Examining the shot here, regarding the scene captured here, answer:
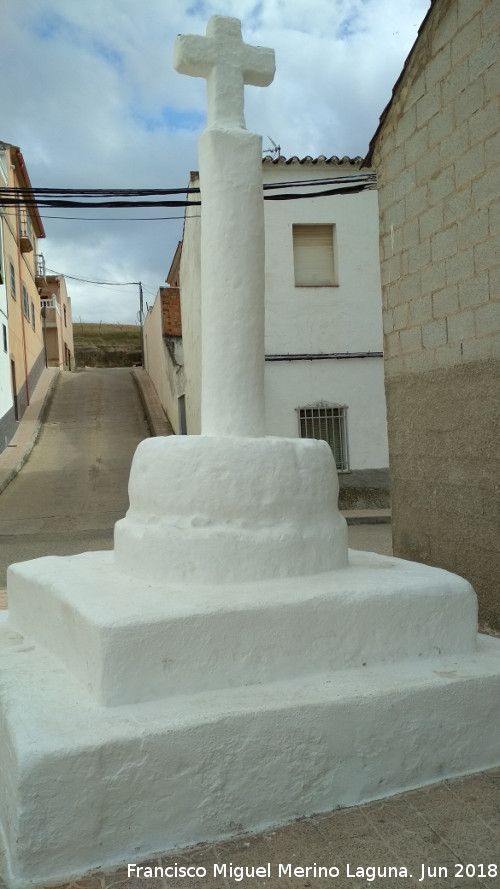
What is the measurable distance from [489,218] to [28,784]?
4.30m

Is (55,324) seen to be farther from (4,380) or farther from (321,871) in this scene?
(321,871)

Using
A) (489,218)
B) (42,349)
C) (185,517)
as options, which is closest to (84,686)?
(185,517)

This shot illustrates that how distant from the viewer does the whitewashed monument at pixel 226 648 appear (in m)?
2.47

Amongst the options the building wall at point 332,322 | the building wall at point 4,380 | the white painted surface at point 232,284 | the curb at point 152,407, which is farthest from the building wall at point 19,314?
the white painted surface at point 232,284

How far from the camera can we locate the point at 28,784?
7.63ft

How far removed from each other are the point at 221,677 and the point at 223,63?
116 inches

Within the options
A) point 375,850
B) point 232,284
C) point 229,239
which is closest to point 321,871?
point 375,850

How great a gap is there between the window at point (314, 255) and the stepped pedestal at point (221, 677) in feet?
33.0

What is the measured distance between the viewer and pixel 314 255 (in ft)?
43.2

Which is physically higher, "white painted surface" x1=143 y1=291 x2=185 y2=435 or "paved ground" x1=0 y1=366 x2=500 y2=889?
"white painted surface" x1=143 y1=291 x2=185 y2=435

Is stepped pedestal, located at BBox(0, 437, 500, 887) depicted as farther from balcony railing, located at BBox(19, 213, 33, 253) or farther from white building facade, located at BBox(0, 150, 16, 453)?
balcony railing, located at BBox(19, 213, 33, 253)

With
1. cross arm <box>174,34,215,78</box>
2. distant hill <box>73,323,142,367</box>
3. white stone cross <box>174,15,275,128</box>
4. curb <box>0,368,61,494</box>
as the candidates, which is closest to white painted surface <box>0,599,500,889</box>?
white stone cross <box>174,15,275,128</box>

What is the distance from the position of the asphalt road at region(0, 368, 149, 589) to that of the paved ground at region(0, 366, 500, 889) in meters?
5.82

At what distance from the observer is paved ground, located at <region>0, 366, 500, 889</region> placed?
2.29 m
